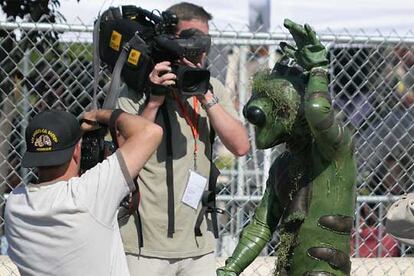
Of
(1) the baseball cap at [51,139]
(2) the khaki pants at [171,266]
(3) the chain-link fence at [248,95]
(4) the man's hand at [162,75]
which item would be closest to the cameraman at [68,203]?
(1) the baseball cap at [51,139]

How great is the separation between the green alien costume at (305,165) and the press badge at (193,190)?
70 centimetres

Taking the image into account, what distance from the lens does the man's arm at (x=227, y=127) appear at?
428 centimetres

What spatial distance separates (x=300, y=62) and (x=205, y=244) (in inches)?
47.8

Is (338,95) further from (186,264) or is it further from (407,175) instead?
(186,264)

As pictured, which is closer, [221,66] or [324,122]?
[324,122]

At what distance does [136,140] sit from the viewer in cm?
333

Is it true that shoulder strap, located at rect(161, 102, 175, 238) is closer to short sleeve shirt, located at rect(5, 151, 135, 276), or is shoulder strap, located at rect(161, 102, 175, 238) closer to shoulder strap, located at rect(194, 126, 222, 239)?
shoulder strap, located at rect(194, 126, 222, 239)

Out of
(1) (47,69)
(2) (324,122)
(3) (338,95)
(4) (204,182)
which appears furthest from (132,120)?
(3) (338,95)

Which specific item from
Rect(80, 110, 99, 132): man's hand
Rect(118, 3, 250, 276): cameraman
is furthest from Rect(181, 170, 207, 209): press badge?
Rect(80, 110, 99, 132): man's hand

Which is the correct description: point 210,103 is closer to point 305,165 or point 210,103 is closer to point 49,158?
point 305,165

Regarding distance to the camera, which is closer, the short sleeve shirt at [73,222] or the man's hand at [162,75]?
the short sleeve shirt at [73,222]

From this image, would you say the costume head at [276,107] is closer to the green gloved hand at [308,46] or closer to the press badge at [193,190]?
the green gloved hand at [308,46]

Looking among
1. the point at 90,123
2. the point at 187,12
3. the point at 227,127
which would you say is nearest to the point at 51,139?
the point at 90,123

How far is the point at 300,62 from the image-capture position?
347 cm
